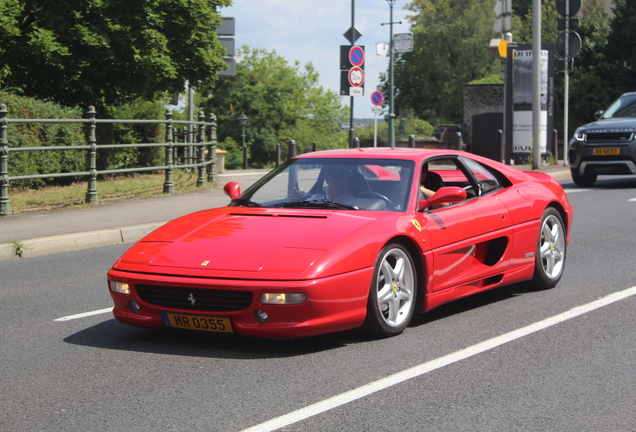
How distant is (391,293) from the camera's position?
5.55 meters

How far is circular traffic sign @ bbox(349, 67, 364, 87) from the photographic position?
2414cm

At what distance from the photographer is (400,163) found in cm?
629

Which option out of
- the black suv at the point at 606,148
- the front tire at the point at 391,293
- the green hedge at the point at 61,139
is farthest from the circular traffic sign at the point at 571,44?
the front tire at the point at 391,293

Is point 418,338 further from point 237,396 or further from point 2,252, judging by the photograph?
point 2,252

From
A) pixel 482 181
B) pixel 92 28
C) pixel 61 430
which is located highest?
pixel 92 28

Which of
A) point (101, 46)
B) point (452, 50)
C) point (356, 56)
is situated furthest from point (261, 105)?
point (101, 46)

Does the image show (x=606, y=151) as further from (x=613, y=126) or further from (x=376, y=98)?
(x=376, y=98)

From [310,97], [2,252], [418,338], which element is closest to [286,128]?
[310,97]

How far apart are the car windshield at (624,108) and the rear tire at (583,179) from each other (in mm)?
1392

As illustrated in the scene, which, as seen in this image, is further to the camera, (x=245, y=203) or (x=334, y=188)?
(x=245, y=203)

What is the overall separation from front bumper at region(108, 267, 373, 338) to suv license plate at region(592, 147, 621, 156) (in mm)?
12927

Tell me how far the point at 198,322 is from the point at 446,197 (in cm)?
195

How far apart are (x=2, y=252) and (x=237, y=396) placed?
6.10 metres

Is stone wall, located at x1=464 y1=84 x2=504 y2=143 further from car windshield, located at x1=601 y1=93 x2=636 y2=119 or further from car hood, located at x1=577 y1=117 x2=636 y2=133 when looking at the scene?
car hood, located at x1=577 y1=117 x2=636 y2=133
